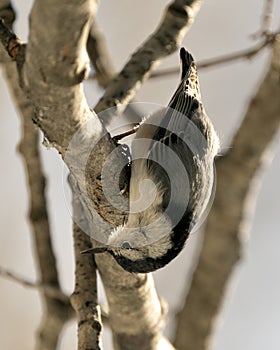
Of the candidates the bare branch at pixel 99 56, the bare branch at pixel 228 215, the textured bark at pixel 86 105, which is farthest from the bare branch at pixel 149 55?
the bare branch at pixel 228 215

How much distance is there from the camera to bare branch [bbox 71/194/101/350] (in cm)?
146

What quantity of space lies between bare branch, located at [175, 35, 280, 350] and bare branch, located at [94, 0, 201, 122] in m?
0.85

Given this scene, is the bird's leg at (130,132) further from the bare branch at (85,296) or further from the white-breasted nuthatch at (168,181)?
the bare branch at (85,296)

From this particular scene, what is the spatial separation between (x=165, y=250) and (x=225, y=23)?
6.07 ft

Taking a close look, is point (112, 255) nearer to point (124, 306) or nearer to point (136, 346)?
point (124, 306)

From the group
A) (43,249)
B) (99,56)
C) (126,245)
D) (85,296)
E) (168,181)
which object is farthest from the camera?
(99,56)

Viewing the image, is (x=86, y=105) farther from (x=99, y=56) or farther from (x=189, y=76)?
(x=99, y=56)

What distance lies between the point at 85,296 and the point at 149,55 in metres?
0.53

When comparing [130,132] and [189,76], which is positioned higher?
[189,76]

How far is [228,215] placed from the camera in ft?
8.80

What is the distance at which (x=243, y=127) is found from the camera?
263 cm

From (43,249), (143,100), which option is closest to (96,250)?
(43,249)

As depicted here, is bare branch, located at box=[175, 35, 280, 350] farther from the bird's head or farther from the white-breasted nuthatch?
the bird's head

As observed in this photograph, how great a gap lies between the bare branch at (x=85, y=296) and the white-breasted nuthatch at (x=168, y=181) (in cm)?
5
